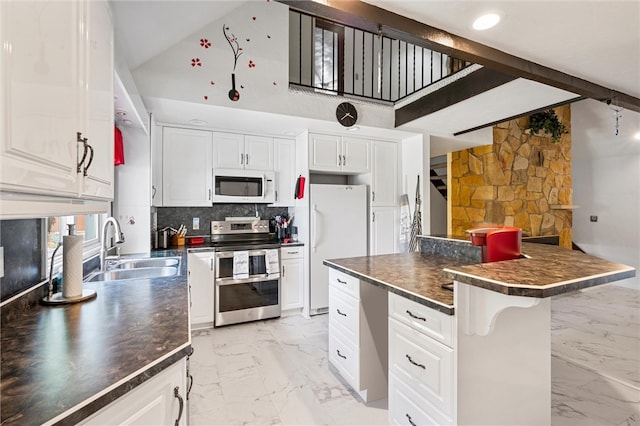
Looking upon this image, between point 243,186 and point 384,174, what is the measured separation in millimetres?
1888

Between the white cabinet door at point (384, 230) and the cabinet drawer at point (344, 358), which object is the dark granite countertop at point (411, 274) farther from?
the white cabinet door at point (384, 230)

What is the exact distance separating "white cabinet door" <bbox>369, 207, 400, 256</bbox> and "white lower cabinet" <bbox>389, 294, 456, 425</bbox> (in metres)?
2.36

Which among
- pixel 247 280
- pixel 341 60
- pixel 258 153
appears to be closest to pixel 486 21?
pixel 341 60

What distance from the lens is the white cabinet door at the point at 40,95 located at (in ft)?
2.16

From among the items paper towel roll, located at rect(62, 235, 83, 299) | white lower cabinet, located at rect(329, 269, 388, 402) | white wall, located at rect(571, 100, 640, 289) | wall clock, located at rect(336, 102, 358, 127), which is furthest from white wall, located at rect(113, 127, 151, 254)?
white wall, located at rect(571, 100, 640, 289)

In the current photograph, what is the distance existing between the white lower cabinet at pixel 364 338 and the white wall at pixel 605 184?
5340mm

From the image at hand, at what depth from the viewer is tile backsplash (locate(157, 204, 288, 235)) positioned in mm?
3730

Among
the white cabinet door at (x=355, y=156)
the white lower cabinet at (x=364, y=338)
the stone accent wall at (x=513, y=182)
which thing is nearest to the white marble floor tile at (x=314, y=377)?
the white lower cabinet at (x=364, y=338)

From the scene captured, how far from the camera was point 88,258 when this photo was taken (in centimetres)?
229

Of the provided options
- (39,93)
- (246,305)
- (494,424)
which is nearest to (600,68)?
(494,424)

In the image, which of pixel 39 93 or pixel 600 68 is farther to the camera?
pixel 600 68

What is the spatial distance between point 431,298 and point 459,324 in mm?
163

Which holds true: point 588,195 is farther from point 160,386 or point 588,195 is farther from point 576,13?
point 160,386

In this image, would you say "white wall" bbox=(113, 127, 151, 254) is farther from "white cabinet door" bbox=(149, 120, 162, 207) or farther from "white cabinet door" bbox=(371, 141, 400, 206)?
"white cabinet door" bbox=(371, 141, 400, 206)
